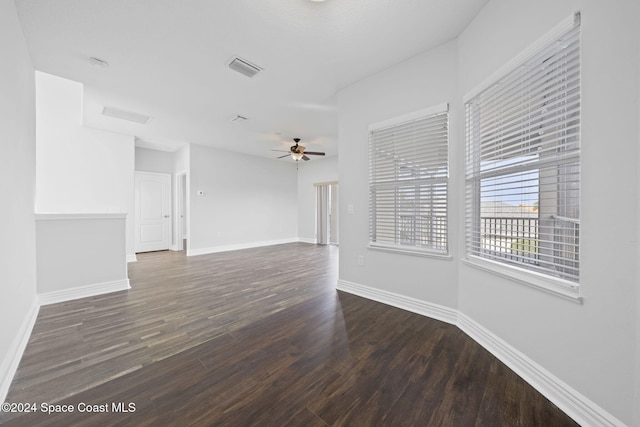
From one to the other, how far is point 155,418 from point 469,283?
8.13 feet

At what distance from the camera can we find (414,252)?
268 cm

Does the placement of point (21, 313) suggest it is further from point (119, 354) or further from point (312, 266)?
point (312, 266)

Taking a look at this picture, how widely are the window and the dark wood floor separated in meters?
0.84

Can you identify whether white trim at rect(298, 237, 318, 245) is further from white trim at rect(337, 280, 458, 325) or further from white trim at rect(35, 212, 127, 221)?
white trim at rect(35, 212, 127, 221)

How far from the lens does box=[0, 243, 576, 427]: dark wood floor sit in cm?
135

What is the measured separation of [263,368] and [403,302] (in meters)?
1.68

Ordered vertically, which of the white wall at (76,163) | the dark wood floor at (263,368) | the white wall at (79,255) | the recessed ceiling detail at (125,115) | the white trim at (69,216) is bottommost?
the dark wood floor at (263,368)

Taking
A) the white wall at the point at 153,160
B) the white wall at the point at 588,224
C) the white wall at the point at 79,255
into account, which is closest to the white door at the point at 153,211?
the white wall at the point at 153,160

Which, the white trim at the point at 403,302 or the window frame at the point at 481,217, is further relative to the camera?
the white trim at the point at 403,302

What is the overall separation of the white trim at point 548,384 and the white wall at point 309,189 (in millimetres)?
6189

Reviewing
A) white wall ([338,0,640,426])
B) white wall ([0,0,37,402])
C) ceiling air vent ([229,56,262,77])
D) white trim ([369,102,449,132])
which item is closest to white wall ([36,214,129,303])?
white wall ([0,0,37,402])

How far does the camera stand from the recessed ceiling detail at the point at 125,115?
159 inches

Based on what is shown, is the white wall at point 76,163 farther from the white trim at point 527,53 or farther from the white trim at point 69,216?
the white trim at point 527,53

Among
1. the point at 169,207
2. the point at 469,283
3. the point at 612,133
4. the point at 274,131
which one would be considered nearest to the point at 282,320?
the point at 469,283
